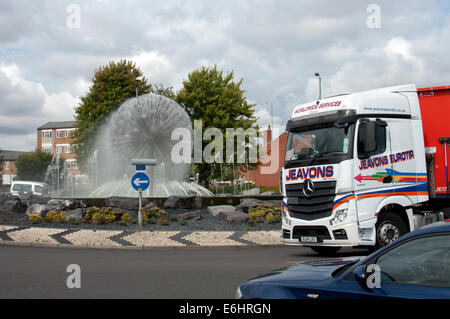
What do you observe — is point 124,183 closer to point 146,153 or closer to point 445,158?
point 146,153

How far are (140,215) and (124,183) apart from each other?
943 centimetres

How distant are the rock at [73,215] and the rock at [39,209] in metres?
1.19

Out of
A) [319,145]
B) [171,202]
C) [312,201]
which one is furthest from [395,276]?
[171,202]

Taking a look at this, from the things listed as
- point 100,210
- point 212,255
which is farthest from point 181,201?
point 212,255

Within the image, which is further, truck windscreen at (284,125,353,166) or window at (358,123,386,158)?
truck windscreen at (284,125,353,166)

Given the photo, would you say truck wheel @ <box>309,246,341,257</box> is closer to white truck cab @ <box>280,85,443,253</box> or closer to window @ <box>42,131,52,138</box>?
white truck cab @ <box>280,85,443,253</box>

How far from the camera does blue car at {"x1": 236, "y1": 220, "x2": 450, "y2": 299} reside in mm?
3945

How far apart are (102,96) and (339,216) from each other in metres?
37.7

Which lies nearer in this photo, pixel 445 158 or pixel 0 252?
pixel 445 158

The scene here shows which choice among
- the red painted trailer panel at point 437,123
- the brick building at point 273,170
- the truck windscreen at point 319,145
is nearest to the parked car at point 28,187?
the truck windscreen at point 319,145

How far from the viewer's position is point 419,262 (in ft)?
13.5

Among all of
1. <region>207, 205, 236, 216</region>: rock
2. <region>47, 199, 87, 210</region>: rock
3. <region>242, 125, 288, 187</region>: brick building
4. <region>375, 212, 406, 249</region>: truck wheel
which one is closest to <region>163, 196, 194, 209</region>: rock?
<region>207, 205, 236, 216</region>: rock

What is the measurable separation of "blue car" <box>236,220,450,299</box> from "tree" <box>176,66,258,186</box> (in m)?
40.3

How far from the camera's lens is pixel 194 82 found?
47219 mm
